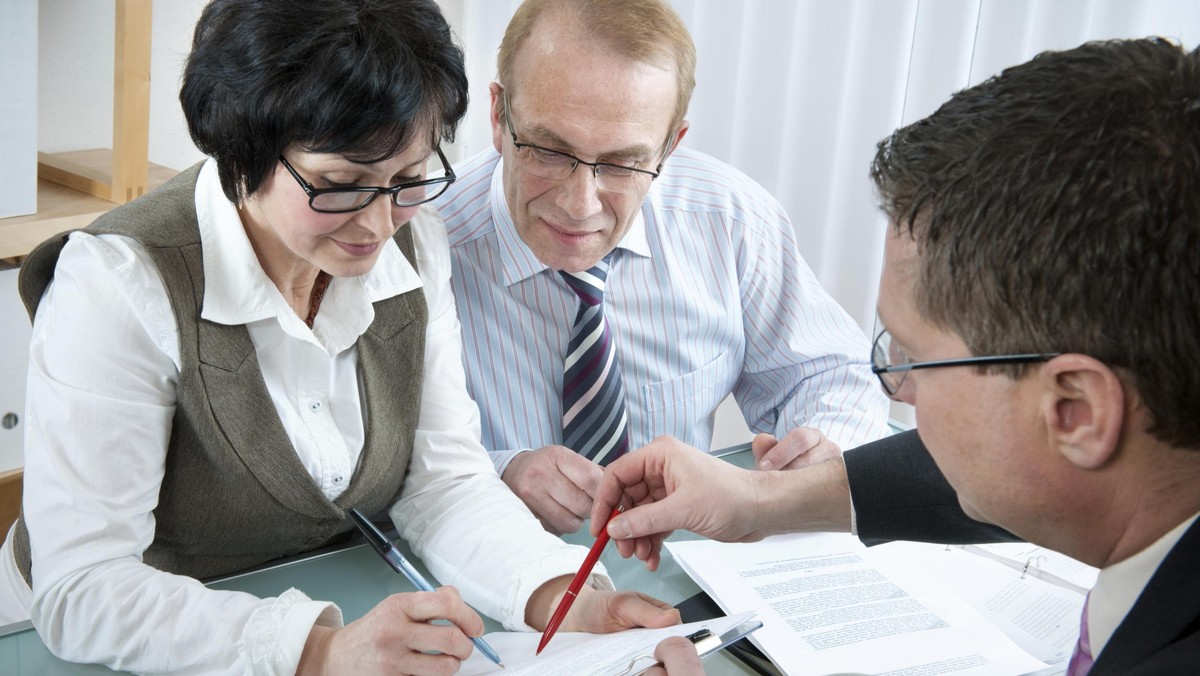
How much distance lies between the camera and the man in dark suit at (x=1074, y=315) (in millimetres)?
762

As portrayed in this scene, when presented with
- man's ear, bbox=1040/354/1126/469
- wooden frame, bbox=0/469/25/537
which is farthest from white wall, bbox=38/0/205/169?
man's ear, bbox=1040/354/1126/469

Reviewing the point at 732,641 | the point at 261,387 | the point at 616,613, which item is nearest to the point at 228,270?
the point at 261,387

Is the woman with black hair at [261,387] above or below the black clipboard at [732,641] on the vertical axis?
above

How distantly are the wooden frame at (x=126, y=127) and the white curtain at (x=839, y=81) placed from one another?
1.41m

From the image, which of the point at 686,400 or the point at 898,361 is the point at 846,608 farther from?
the point at 686,400

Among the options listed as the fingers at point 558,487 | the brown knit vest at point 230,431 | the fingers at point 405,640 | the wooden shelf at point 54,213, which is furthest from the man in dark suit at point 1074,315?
the wooden shelf at point 54,213

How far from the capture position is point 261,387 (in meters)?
1.28

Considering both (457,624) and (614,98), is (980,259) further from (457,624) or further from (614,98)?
(614,98)

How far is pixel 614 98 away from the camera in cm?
163

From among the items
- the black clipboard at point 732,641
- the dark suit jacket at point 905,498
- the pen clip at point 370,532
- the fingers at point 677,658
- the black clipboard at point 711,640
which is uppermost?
the dark suit jacket at point 905,498

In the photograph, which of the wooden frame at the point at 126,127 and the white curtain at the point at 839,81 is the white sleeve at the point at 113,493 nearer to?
the wooden frame at the point at 126,127

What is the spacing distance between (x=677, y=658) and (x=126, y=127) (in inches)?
69.6

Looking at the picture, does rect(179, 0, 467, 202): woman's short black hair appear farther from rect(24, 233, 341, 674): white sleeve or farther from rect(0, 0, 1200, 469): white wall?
rect(0, 0, 1200, 469): white wall

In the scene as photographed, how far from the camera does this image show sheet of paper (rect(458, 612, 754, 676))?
41.6 inches
